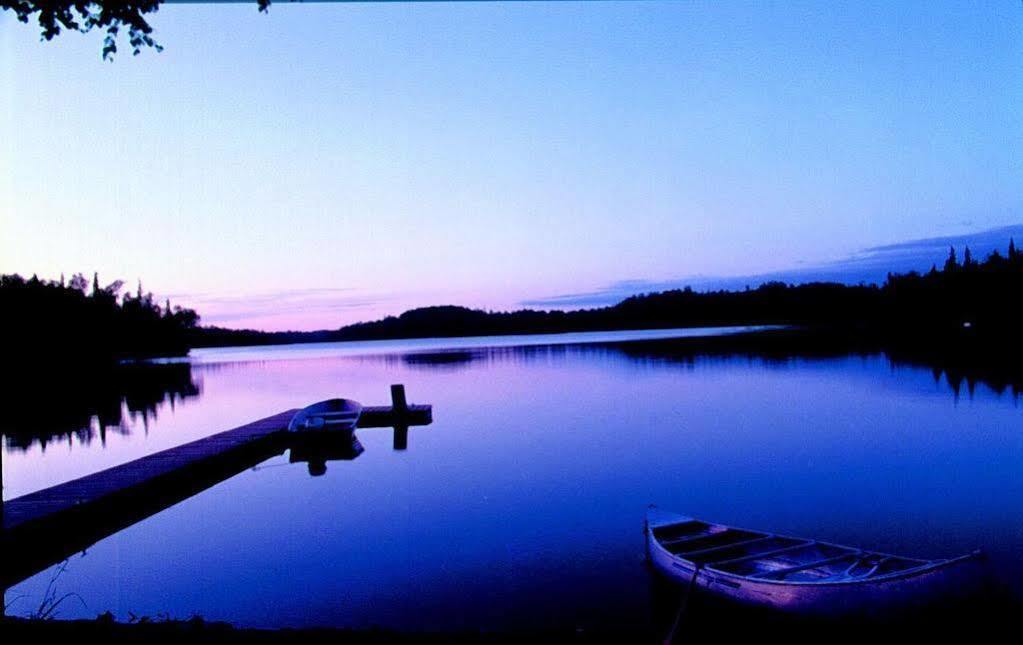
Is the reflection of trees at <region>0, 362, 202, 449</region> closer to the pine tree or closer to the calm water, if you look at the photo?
the calm water

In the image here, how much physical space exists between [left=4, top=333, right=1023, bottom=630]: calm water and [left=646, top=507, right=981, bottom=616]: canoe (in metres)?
0.83

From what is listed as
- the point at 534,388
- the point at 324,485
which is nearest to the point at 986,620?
the point at 324,485

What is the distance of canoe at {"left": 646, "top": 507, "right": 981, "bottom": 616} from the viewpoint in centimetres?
630

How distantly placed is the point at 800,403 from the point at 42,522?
2761 centimetres

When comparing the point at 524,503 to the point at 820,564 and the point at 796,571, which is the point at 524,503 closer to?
the point at 796,571

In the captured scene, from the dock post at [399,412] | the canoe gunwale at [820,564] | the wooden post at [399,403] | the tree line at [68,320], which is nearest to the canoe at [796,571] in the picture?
the canoe gunwale at [820,564]

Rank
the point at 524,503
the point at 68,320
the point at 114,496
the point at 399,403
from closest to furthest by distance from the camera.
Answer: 1. the point at 114,496
2. the point at 524,503
3. the point at 399,403
4. the point at 68,320

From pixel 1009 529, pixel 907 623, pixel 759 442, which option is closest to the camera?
pixel 907 623

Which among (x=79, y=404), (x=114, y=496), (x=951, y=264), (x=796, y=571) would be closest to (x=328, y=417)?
(x=114, y=496)

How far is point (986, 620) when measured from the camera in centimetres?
631

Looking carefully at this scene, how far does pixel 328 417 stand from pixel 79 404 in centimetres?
2565

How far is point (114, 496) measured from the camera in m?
12.4

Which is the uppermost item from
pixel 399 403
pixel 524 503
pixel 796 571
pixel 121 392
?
pixel 399 403

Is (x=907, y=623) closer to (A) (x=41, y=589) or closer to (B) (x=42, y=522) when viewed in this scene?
(A) (x=41, y=589)
